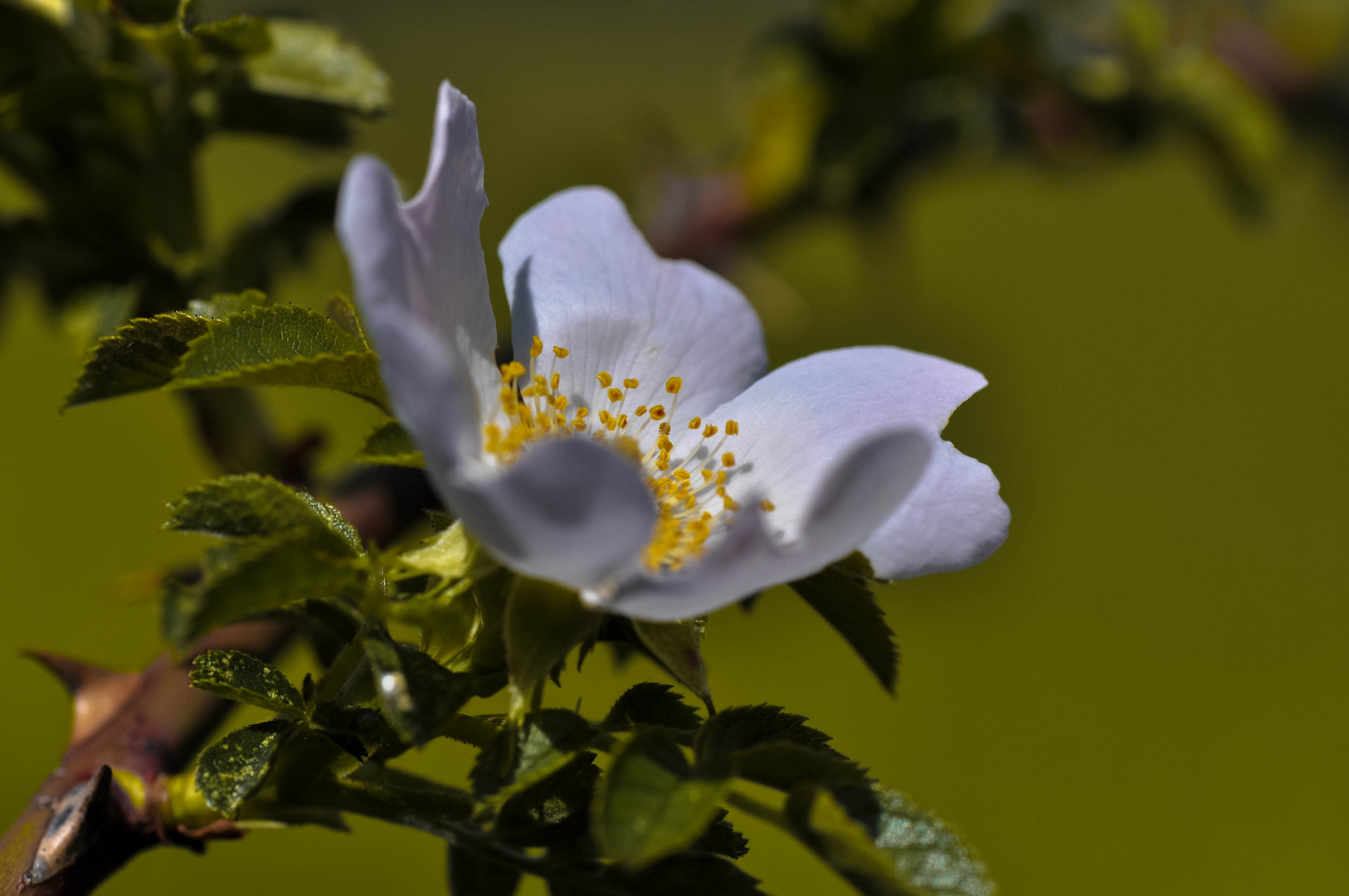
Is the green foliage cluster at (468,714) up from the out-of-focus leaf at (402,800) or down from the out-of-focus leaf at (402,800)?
up

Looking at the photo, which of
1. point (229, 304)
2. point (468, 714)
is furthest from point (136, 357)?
point (468, 714)

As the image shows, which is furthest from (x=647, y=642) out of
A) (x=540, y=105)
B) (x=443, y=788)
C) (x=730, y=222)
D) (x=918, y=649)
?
(x=540, y=105)

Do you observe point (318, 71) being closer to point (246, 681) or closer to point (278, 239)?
point (278, 239)

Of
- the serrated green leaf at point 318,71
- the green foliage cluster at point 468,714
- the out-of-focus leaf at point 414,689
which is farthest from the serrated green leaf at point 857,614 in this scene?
the serrated green leaf at point 318,71

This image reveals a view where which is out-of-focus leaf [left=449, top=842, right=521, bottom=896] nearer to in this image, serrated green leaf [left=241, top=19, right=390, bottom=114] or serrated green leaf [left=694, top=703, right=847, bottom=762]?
serrated green leaf [left=694, top=703, right=847, bottom=762]

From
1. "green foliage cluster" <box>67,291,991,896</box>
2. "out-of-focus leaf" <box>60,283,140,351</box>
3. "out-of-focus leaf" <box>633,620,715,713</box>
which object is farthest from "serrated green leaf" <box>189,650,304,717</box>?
"out-of-focus leaf" <box>60,283,140,351</box>

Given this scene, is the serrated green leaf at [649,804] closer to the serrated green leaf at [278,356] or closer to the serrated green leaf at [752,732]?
the serrated green leaf at [752,732]
